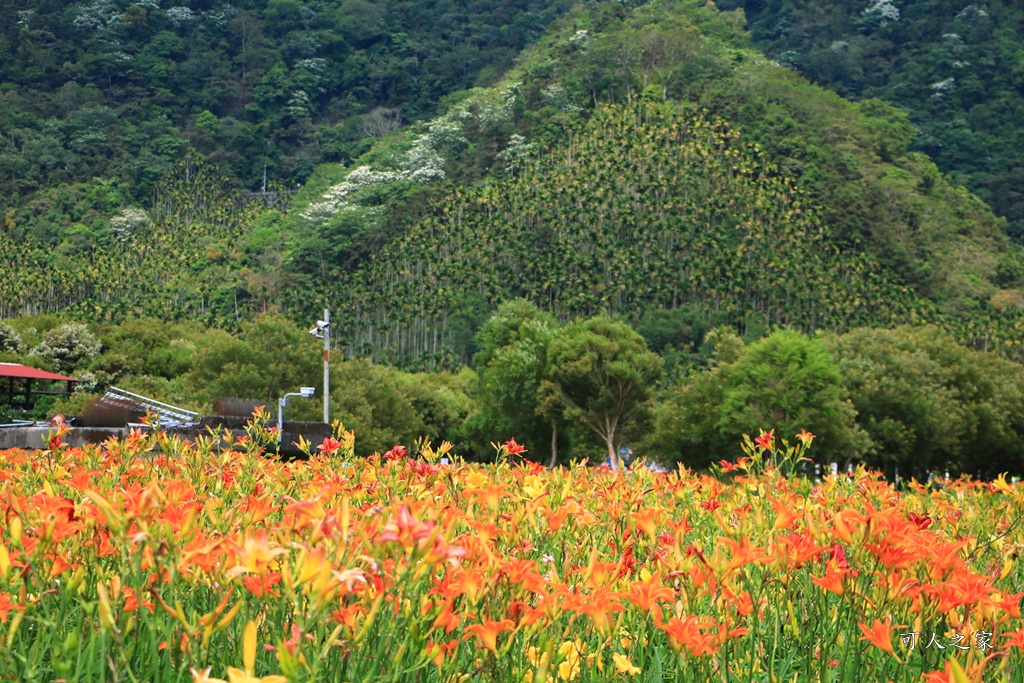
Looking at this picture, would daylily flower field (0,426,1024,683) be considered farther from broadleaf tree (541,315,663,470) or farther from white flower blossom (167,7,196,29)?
white flower blossom (167,7,196,29)

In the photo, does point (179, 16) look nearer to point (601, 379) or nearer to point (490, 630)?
point (601, 379)

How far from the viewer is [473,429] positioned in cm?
Result: 4884

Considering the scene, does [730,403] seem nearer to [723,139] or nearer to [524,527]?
[524,527]

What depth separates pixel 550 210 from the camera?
282 ft

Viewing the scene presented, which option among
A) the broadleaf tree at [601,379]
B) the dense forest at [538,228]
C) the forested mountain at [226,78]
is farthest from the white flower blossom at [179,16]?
the broadleaf tree at [601,379]

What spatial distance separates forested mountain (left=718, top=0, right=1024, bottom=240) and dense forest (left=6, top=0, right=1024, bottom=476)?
537 mm

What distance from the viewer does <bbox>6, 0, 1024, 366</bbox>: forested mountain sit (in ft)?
254

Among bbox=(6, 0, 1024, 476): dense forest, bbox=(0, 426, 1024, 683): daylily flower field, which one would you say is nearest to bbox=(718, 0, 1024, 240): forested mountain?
bbox=(6, 0, 1024, 476): dense forest

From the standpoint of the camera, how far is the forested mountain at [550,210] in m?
77.6

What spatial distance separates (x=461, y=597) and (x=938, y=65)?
138 meters

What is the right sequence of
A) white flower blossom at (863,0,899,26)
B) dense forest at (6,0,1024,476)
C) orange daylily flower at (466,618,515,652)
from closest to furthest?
1. orange daylily flower at (466,618,515,652)
2. dense forest at (6,0,1024,476)
3. white flower blossom at (863,0,899,26)

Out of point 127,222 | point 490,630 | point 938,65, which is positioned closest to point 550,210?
point 127,222

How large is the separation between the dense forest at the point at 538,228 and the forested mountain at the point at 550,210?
Answer: 13.2 inches

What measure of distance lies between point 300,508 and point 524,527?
174 cm
